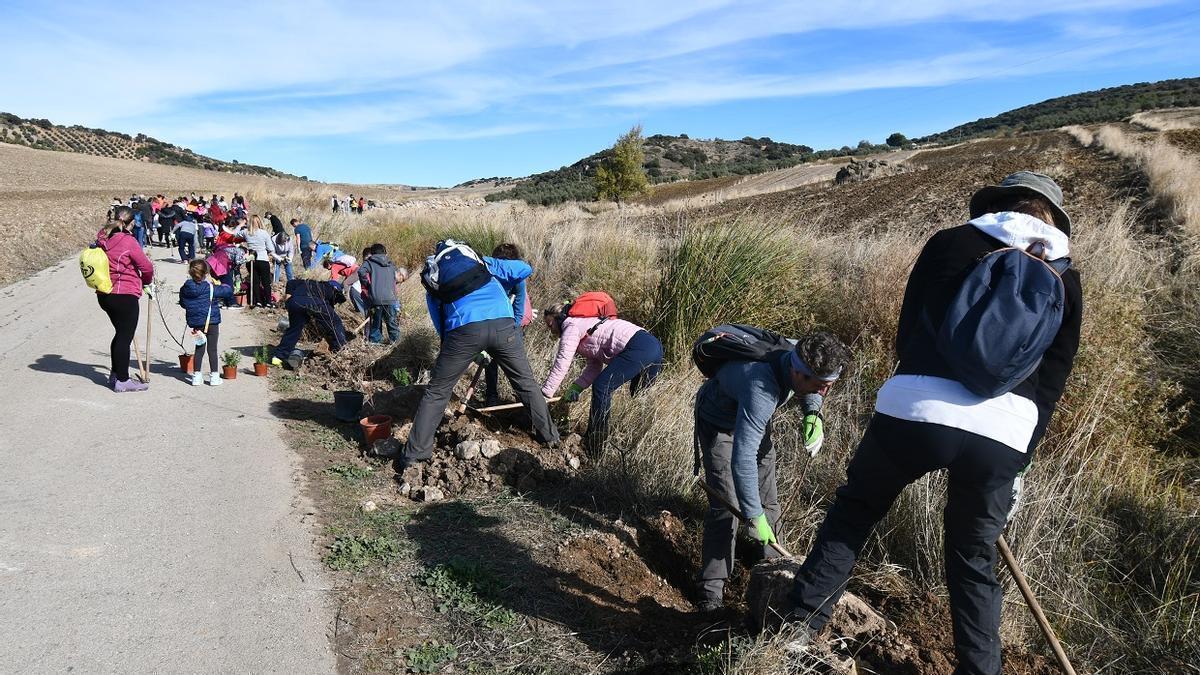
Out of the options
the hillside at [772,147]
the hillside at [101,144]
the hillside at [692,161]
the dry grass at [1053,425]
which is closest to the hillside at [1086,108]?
the hillside at [772,147]

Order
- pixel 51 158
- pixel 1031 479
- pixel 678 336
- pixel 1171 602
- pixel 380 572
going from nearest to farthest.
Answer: pixel 1171 602
pixel 380 572
pixel 1031 479
pixel 678 336
pixel 51 158

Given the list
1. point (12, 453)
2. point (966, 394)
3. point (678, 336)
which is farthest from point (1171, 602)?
point (12, 453)

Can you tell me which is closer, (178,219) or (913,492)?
(913,492)

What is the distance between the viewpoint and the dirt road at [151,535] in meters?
3.53

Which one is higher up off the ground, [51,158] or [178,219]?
[51,158]

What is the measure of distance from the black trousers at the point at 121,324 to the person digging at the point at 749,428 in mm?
6528

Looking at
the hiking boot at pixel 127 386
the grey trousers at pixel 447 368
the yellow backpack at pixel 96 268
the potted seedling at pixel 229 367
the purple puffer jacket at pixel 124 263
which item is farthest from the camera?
the potted seedling at pixel 229 367

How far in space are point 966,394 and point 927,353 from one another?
0.68 ft

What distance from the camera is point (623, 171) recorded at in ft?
138

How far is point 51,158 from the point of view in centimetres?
6675

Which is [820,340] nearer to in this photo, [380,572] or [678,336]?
[380,572]

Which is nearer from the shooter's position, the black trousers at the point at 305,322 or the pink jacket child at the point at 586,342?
the pink jacket child at the point at 586,342

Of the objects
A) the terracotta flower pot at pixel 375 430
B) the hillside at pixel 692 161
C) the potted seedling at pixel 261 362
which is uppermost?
the hillside at pixel 692 161

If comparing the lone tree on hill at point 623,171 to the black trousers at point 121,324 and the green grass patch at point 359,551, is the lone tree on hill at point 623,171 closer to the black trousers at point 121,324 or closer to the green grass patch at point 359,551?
the black trousers at point 121,324
